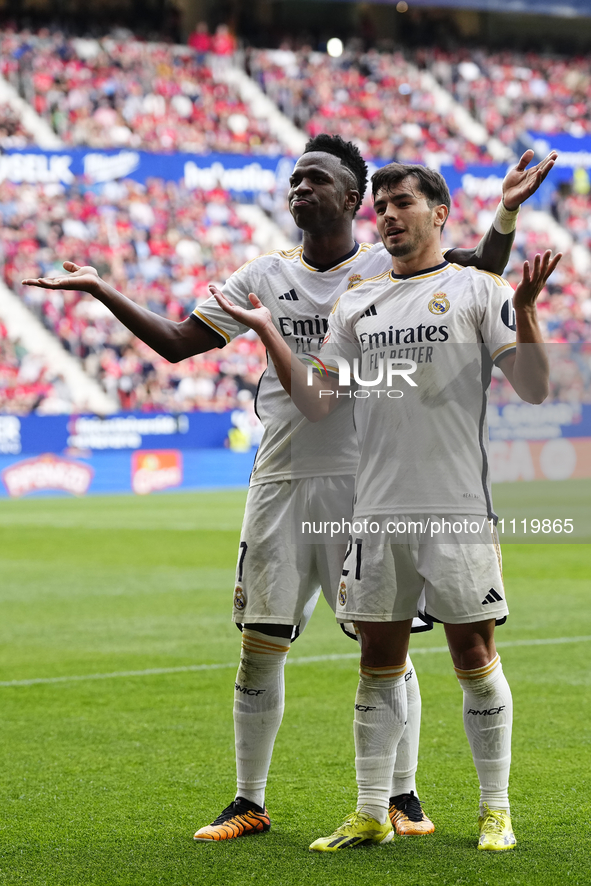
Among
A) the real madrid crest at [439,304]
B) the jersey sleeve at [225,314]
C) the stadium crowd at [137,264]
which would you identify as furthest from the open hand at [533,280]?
the stadium crowd at [137,264]

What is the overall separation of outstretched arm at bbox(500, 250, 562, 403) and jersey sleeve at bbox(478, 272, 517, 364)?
0.04 m

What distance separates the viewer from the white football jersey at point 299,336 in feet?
12.9

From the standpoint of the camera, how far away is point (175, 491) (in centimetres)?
2198

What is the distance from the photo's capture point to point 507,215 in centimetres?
356

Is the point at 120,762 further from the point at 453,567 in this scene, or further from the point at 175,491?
the point at 175,491

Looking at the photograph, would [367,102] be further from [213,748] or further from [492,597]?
[492,597]

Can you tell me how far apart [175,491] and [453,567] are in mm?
18782

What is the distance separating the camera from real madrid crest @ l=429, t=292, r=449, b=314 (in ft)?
11.5

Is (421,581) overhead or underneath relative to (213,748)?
overhead

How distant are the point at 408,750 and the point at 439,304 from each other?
1566 millimetres

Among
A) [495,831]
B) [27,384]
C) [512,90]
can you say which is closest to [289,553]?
[495,831]

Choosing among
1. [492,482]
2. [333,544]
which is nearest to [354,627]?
[333,544]

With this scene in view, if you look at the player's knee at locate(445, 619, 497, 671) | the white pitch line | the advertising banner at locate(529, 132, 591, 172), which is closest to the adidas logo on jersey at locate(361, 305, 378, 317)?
the player's knee at locate(445, 619, 497, 671)

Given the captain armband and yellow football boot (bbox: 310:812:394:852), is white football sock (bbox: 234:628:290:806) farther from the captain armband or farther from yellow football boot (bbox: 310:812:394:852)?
the captain armband
